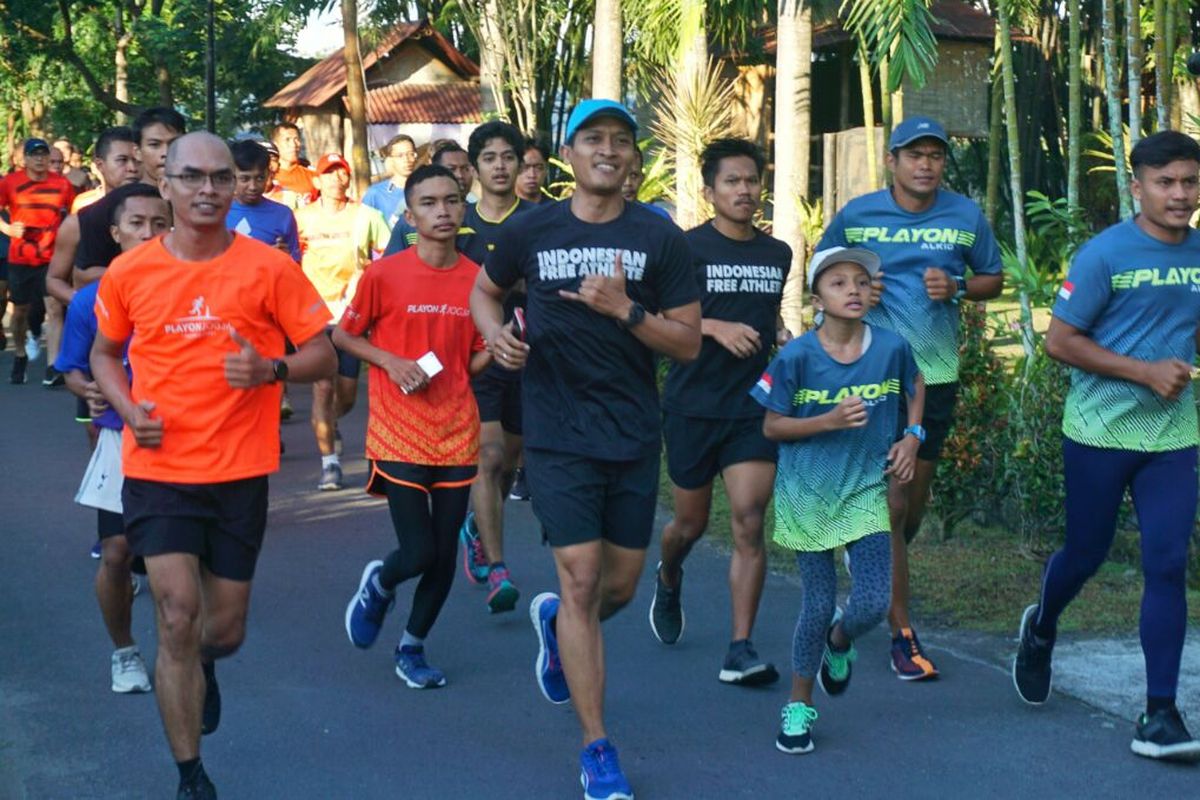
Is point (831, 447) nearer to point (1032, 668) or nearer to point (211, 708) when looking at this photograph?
point (1032, 668)

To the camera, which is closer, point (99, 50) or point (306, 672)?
point (306, 672)

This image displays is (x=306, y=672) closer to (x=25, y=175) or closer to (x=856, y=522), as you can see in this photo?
(x=856, y=522)

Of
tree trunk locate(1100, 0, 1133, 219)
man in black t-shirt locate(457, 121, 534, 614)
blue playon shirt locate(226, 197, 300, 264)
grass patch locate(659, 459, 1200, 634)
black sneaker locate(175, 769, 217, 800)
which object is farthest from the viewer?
blue playon shirt locate(226, 197, 300, 264)

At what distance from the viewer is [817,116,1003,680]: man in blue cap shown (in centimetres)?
716

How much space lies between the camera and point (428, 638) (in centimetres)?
788

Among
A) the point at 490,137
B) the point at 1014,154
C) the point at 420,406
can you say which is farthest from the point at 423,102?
the point at 420,406

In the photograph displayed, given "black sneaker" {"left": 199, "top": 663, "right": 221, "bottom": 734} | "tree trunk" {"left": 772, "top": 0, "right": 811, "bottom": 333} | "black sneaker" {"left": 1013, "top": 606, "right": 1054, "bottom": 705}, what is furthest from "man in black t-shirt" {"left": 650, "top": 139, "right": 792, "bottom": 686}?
"tree trunk" {"left": 772, "top": 0, "right": 811, "bottom": 333}

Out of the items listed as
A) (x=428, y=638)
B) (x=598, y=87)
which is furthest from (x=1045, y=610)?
(x=598, y=87)

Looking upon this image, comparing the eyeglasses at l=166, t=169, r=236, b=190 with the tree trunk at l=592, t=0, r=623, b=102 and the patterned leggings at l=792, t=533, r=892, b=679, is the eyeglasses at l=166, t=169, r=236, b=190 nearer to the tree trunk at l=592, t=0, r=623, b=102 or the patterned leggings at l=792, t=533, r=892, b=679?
the patterned leggings at l=792, t=533, r=892, b=679

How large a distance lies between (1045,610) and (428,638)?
2745 mm

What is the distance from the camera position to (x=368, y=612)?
724 centimetres

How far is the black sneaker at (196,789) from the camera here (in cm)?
529

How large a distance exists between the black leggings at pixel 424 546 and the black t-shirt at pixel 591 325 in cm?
129

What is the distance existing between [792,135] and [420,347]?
7550mm
